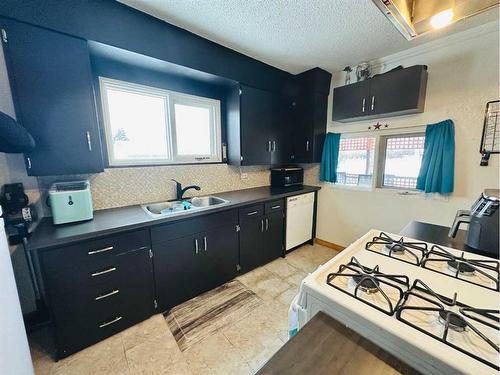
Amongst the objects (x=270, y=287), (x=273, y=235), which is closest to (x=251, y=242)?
(x=273, y=235)

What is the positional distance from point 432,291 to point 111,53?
8.26ft

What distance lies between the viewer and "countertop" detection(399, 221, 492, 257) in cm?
123

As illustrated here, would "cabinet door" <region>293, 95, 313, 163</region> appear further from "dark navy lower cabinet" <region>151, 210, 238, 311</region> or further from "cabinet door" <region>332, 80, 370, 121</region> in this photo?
"dark navy lower cabinet" <region>151, 210, 238, 311</region>

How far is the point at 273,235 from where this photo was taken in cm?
257

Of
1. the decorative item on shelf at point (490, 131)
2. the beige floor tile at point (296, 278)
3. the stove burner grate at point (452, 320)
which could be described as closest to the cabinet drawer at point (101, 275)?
the beige floor tile at point (296, 278)

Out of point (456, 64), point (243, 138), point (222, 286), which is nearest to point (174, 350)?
point (222, 286)

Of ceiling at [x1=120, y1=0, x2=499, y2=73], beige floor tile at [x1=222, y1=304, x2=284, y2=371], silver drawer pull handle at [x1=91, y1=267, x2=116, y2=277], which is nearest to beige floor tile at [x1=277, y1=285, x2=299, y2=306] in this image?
beige floor tile at [x1=222, y1=304, x2=284, y2=371]

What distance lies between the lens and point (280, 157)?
296cm

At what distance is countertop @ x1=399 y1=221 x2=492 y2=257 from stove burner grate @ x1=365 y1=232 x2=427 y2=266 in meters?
0.23

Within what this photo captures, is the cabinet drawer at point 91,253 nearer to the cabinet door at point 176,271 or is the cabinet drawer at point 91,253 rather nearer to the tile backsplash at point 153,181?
the cabinet door at point 176,271

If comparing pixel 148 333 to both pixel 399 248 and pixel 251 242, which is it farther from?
pixel 399 248

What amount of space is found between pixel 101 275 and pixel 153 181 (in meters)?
0.99

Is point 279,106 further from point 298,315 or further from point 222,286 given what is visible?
point 298,315

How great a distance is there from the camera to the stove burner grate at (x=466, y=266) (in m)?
0.85
